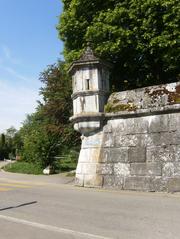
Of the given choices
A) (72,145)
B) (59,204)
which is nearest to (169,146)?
(59,204)

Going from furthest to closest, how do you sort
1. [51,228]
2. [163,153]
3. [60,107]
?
[60,107], [163,153], [51,228]

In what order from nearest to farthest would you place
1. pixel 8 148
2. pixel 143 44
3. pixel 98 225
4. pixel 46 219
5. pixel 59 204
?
1. pixel 98 225
2. pixel 46 219
3. pixel 59 204
4. pixel 143 44
5. pixel 8 148

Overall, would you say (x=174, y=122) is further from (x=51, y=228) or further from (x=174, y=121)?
(x=51, y=228)

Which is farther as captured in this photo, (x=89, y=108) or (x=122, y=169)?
(x=89, y=108)

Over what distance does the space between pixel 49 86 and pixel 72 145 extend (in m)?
4.29

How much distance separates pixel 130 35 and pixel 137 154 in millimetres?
8012

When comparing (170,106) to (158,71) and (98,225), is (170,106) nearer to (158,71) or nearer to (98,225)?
(98,225)

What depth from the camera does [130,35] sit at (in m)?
18.3

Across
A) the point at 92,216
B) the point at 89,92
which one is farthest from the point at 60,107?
the point at 92,216

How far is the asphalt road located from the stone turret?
2944mm

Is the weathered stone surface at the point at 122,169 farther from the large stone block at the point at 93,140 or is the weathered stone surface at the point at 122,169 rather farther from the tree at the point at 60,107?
the tree at the point at 60,107

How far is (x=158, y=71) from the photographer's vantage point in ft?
66.6

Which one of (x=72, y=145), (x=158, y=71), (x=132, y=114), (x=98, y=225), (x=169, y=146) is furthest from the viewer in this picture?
(x=72, y=145)

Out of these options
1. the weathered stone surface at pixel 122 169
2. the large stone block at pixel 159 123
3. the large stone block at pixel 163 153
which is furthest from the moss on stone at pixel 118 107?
the weathered stone surface at pixel 122 169
